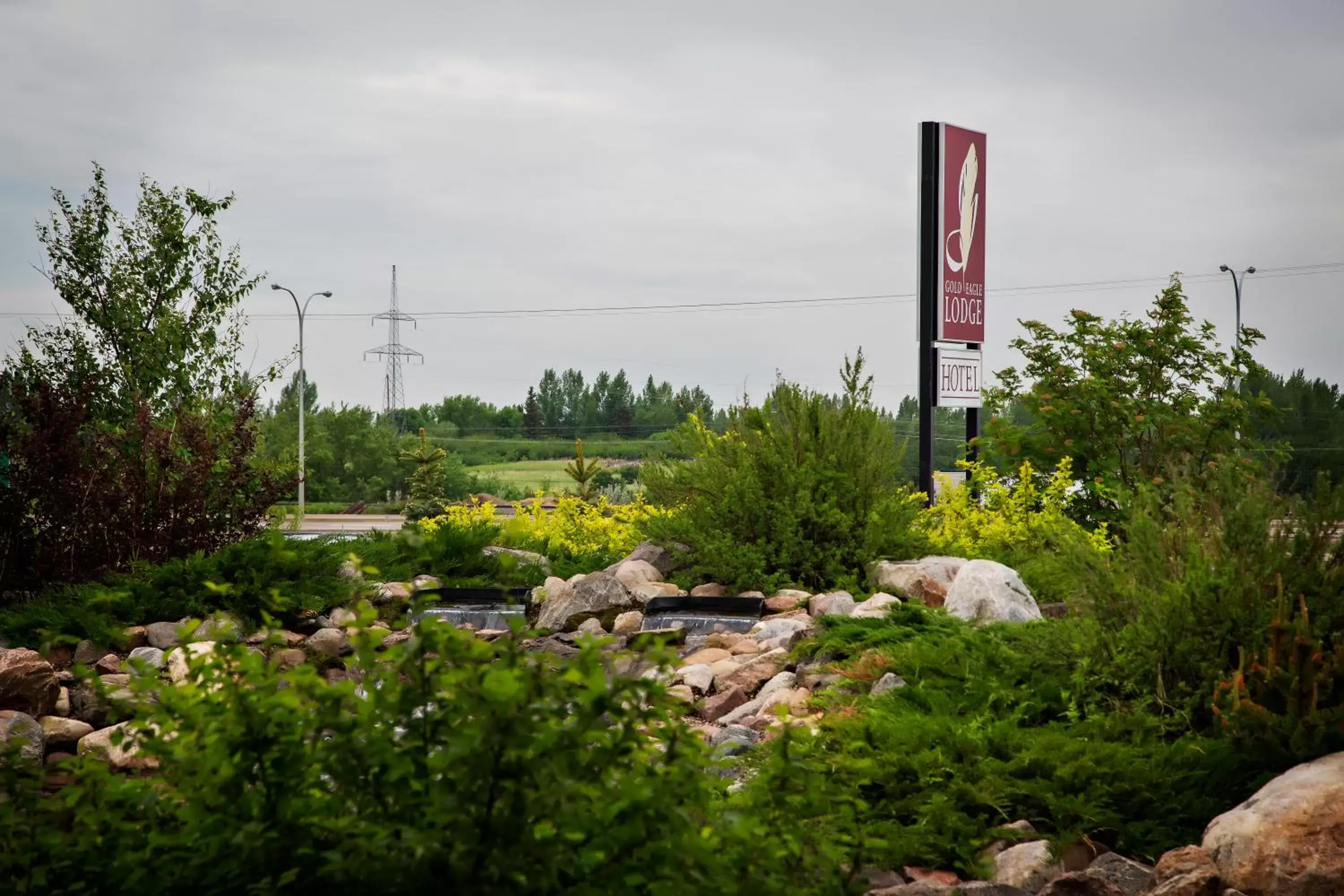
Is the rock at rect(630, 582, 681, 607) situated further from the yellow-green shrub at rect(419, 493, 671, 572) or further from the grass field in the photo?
the grass field

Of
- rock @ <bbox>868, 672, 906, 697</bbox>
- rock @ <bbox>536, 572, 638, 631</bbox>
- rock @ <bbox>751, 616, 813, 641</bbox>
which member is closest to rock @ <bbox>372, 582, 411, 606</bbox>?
rock @ <bbox>536, 572, 638, 631</bbox>

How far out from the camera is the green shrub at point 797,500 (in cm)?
943

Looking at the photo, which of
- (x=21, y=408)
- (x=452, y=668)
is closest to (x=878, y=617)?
(x=452, y=668)

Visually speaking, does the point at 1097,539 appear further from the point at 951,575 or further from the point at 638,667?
the point at 638,667

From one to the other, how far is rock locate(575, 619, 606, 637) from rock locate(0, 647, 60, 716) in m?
3.33

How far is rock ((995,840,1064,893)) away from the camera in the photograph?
401 centimetres

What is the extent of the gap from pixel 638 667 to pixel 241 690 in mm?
899

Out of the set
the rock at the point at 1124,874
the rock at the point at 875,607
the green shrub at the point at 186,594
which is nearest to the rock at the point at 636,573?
the rock at the point at 875,607

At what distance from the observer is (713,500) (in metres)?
9.86

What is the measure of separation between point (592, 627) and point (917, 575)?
2422 mm

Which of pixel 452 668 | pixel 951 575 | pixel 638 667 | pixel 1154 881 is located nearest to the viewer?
pixel 452 668

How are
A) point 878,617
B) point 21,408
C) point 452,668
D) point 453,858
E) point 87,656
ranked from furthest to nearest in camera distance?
1. point 21,408
2. point 87,656
3. point 878,617
4. point 452,668
5. point 453,858

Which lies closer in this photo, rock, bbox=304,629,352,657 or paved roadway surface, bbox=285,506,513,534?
rock, bbox=304,629,352,657

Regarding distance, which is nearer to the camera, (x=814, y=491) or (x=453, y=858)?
(x=453, y=858)
